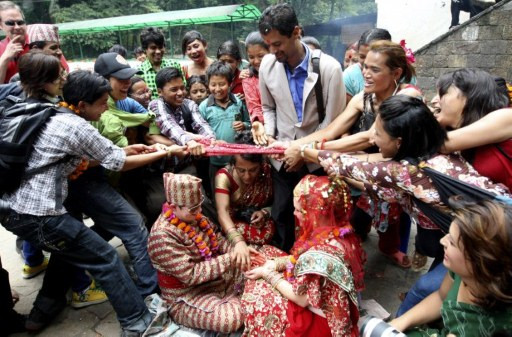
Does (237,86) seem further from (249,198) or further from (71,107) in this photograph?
(71,107)

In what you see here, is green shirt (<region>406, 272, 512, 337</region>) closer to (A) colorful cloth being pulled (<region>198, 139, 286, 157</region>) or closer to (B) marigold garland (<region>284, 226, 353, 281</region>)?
(B) marigold garland (<region>284, 226, 353, 281</region>)

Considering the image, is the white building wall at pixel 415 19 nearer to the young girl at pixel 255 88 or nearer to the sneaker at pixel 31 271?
the young girl at pixel 255 88

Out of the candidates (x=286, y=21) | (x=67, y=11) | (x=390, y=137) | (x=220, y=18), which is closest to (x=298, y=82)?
(x=286, y=21)

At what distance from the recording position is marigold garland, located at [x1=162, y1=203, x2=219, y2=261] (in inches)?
104

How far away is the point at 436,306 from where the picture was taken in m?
2.08

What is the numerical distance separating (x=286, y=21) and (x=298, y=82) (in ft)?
1.69

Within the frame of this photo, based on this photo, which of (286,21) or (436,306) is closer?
(436,306)

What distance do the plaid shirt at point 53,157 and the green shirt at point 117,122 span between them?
544mm

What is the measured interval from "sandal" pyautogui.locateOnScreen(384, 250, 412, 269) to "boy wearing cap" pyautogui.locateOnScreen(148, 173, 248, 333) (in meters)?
1.76

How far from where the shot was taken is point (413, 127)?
2.08 m

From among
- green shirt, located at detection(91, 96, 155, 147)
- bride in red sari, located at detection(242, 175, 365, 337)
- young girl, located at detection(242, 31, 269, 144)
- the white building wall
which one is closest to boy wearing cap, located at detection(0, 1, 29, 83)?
green shirt, located at detection(91, 96, 155, 147)

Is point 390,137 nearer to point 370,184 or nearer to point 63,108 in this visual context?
point 370,184

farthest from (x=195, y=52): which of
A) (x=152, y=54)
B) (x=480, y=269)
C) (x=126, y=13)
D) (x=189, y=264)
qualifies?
(x=126, y=13)

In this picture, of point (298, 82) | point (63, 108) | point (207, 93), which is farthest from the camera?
point (207, 93)
